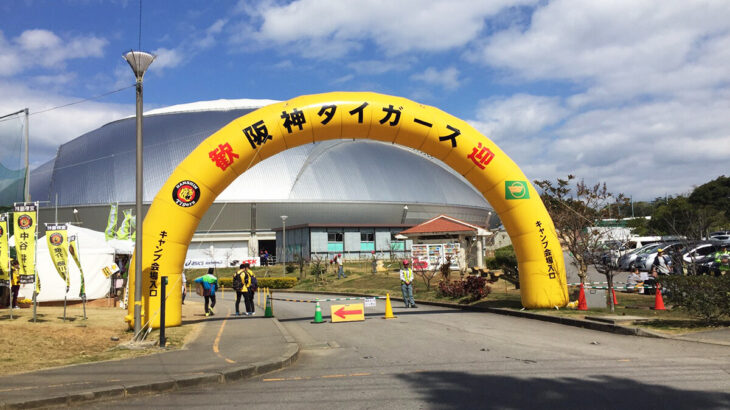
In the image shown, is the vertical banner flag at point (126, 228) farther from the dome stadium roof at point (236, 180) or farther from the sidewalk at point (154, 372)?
the sidewalk at point (154, 372)

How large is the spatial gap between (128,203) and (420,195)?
34.3 meters

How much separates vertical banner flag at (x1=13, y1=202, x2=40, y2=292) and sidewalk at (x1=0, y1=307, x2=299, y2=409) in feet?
22.6

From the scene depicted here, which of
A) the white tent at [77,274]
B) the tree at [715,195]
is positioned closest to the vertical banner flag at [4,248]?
the white tent at [77,274]

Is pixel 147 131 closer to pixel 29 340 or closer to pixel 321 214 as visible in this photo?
pixel 321 214

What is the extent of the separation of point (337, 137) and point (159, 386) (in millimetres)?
10121

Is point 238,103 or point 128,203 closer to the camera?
point 128,203

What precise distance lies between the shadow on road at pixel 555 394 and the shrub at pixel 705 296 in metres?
6.18

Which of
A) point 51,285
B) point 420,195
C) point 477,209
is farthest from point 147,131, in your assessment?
point 51,285

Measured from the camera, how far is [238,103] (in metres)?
78.6

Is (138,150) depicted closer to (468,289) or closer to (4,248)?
(4,248)

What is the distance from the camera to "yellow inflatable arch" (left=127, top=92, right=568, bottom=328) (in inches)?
574

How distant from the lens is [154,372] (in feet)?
28.2

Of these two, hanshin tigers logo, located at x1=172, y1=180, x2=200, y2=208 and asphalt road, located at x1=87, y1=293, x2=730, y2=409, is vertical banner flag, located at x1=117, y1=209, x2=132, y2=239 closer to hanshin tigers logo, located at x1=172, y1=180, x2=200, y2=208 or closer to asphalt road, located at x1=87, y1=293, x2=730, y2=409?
hanshin tigers logo, located at x1=172, y1=180, x2=200, y2=208

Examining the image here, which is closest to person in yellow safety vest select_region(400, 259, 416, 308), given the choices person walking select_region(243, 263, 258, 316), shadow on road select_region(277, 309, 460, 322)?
shadow on road select_region(277, 309, 460, 322)
